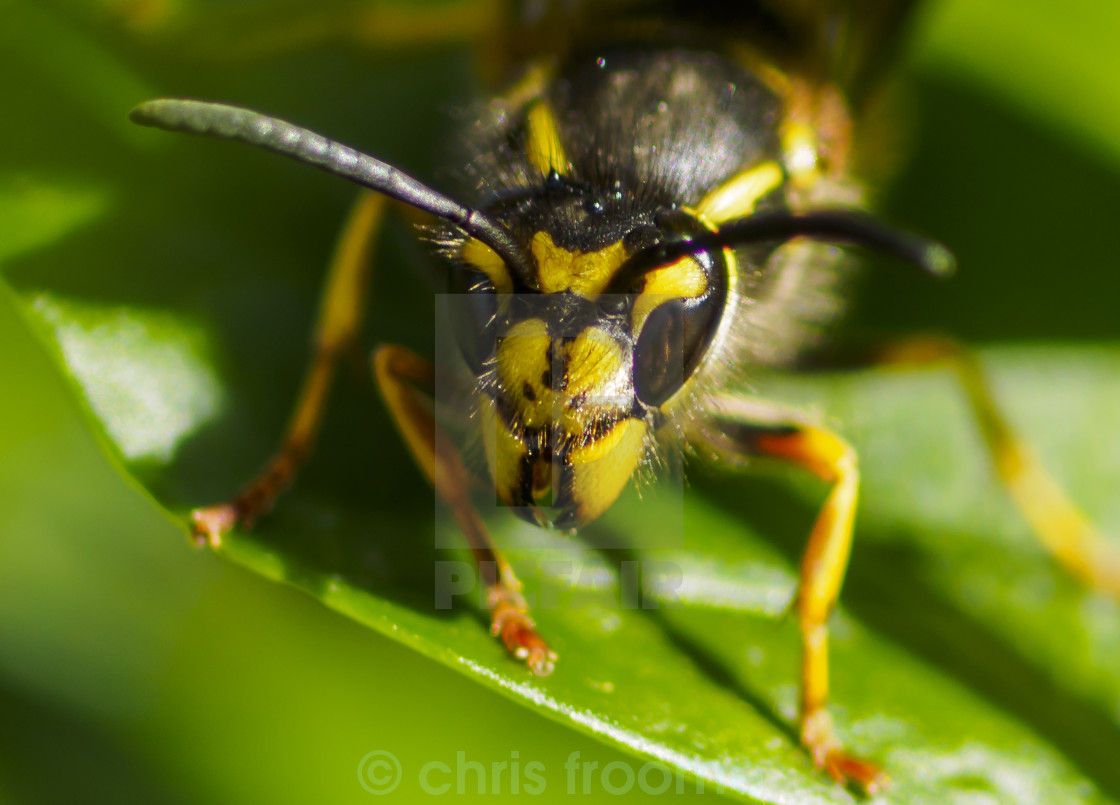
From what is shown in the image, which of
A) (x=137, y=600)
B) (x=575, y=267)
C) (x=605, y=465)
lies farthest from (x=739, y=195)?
(x=137, y=600)

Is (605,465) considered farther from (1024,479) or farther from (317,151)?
(1024,479)

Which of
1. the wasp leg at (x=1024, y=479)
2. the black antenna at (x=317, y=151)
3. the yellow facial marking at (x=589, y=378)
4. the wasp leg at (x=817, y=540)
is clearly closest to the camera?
the black antenna at (x=317, y=151)

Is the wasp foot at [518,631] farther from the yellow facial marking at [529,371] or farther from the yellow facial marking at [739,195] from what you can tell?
the yellow facial marking at [739,195]

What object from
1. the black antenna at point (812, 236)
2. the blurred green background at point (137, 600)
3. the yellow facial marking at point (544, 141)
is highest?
the yellow facial marking at point (544, 141)

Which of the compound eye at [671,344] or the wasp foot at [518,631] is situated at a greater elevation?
the compound eye at [671,344]

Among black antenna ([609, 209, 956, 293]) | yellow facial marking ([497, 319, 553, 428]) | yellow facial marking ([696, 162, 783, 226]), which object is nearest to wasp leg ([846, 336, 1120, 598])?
yellow facial marking ([696, 162, 783, 226])

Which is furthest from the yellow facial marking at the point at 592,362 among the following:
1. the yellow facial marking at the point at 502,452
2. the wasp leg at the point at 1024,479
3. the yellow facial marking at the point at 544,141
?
the wasp leg at the point at 1024,479
